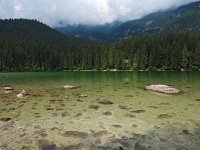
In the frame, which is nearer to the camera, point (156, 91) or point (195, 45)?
point (156, 91)

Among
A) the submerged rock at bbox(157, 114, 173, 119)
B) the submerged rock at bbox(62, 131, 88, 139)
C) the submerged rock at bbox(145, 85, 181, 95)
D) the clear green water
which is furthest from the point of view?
the submerged rock at bbox(145, 85, 181, 95)

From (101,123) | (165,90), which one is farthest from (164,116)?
(165,90)

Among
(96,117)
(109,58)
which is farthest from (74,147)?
(109,58)

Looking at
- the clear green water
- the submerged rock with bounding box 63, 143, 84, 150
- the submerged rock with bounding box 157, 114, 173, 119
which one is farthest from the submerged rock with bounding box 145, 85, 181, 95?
the submerged rock with bounding box 63, 143, 84, 150

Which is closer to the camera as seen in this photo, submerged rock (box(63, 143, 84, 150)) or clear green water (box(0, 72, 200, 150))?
submerged rock (box(63, 143, 84, 150))

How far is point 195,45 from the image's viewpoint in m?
175

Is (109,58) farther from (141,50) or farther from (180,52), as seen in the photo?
(180,52)

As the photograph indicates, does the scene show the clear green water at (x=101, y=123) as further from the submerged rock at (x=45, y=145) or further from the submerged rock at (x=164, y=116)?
the submerged rock at (x=45, y=145)

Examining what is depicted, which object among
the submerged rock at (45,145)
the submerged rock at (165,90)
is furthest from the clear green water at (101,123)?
the submerged rock at (165,90)

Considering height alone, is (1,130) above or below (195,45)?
below

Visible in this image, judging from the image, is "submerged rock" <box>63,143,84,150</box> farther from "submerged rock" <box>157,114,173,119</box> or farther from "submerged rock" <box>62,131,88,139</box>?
"submerged rock" <box>157,114,173,119</box>

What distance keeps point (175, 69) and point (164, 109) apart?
469 ft

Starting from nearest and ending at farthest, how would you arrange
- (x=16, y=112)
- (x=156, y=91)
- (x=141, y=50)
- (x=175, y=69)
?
(x=16, y=112)
(x=156, y=91)
(x=175, y=69)
(x=141, y=50)

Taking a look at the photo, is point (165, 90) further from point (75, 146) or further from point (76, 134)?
point (75, 146)
